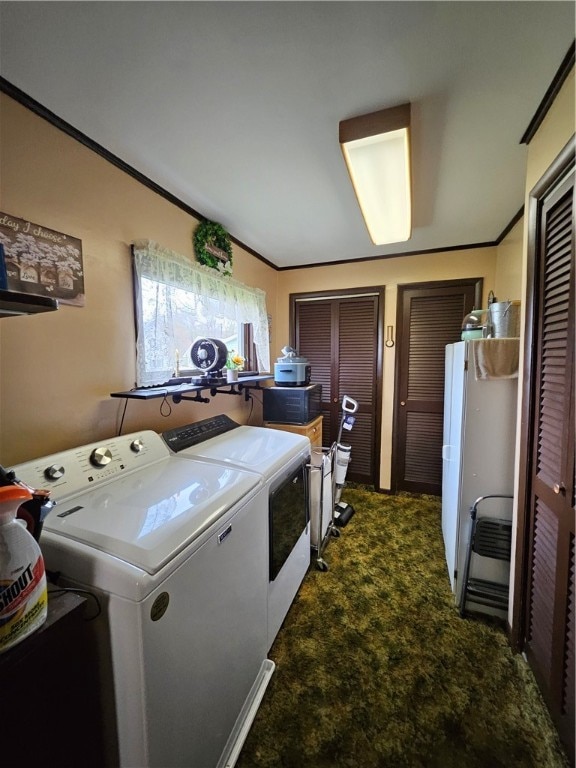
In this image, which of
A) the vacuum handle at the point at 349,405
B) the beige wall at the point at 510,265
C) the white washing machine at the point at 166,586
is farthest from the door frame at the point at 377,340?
the white washing machine at the point at 166,586

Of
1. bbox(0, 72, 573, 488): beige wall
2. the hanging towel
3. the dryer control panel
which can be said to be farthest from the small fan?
the hanging towel

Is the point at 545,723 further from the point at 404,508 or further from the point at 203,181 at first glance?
the point at 203,181

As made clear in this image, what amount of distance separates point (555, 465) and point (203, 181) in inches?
88.6

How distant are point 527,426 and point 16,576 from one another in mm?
1814

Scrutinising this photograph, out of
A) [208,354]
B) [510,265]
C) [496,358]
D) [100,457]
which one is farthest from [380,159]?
[100,457]

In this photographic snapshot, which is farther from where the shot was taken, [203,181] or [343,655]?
[203,181]

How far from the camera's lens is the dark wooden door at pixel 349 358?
317cm

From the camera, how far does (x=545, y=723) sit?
1182mm

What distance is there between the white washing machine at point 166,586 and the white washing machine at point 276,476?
93 mm

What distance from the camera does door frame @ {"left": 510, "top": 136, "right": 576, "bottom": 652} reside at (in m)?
1.32

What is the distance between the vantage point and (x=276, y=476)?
4.66ft

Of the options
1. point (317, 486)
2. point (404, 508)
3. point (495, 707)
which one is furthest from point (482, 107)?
point (404, 508)

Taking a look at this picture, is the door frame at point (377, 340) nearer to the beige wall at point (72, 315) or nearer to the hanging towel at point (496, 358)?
the hanging towel at point (496, 358)

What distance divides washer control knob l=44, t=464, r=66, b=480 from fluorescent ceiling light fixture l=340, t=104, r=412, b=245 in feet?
5.87
